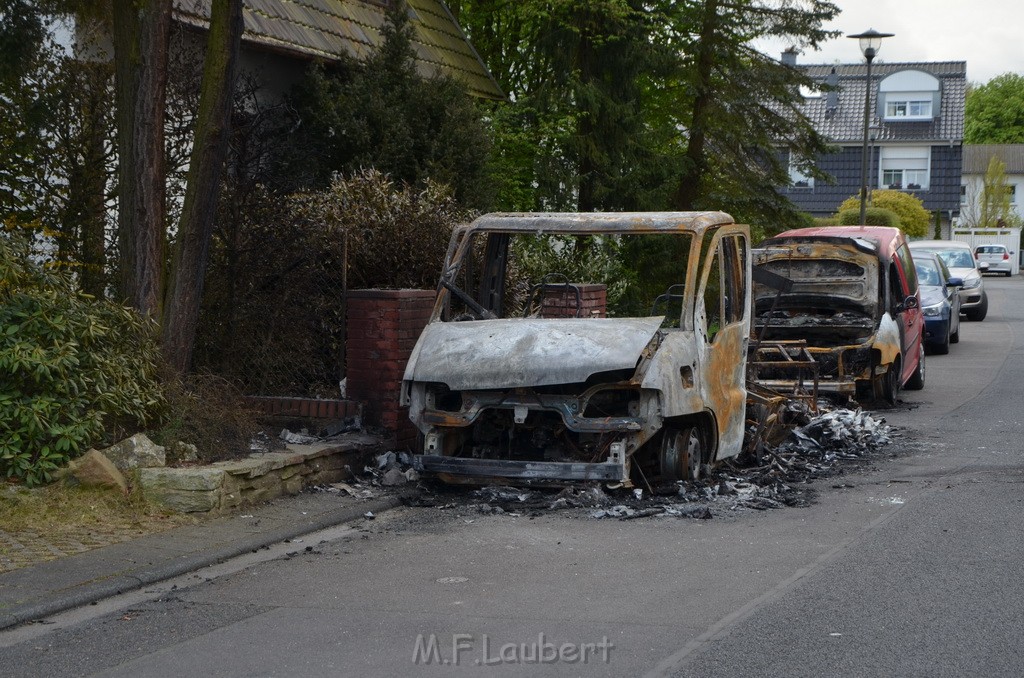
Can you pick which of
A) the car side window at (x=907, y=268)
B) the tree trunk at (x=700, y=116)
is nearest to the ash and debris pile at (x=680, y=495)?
the car side window at (x=907, y=268)

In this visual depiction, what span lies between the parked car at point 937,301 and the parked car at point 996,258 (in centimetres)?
4216

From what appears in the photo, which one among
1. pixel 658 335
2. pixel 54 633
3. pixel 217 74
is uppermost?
pixel 217 74

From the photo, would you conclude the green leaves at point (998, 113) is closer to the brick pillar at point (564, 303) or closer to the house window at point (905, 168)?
the house window at point (905, 168)

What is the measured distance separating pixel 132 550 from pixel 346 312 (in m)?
3.97

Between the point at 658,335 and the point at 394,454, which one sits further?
the point at 394,454

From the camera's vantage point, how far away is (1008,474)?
410 inches

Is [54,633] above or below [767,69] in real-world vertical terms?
below

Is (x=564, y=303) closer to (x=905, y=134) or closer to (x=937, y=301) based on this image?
(x=937, y=301)

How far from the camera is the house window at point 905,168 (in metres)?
70.1

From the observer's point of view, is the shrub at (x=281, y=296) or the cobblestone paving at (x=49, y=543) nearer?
the cobblestone paving at (x=49, y=543)

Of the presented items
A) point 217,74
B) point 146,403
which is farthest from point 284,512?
point 217,74

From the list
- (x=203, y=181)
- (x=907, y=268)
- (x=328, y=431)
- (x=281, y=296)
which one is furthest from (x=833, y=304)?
(x=203, y=181)

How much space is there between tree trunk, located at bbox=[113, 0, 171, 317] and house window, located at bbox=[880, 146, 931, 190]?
6524 centimetres

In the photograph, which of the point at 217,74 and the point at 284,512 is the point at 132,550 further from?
the point at 217,74
